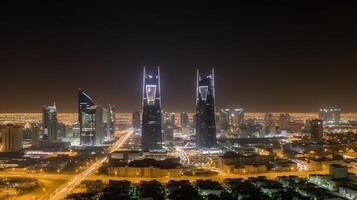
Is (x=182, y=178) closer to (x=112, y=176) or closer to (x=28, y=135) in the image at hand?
(x=112, y=176)

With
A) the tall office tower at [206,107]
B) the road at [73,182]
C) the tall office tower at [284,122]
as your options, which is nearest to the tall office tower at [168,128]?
the tall office tower at [206,107]

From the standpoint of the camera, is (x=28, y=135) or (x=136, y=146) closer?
(x=136, y=146)

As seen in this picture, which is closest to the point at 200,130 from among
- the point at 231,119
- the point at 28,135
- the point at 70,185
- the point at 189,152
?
the point at 189,152

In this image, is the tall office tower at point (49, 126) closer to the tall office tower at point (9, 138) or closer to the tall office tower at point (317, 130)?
the tall office tower at point (9, 138)

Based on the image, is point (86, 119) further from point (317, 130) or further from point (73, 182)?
point (317, 130)

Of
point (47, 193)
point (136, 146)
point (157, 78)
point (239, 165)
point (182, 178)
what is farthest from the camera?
point (136, 146)

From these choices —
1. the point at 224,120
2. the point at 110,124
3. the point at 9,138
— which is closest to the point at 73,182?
the point at 9,138

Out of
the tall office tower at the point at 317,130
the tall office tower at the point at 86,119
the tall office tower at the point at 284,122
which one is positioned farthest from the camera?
the tall office tower at the point at 284,122
